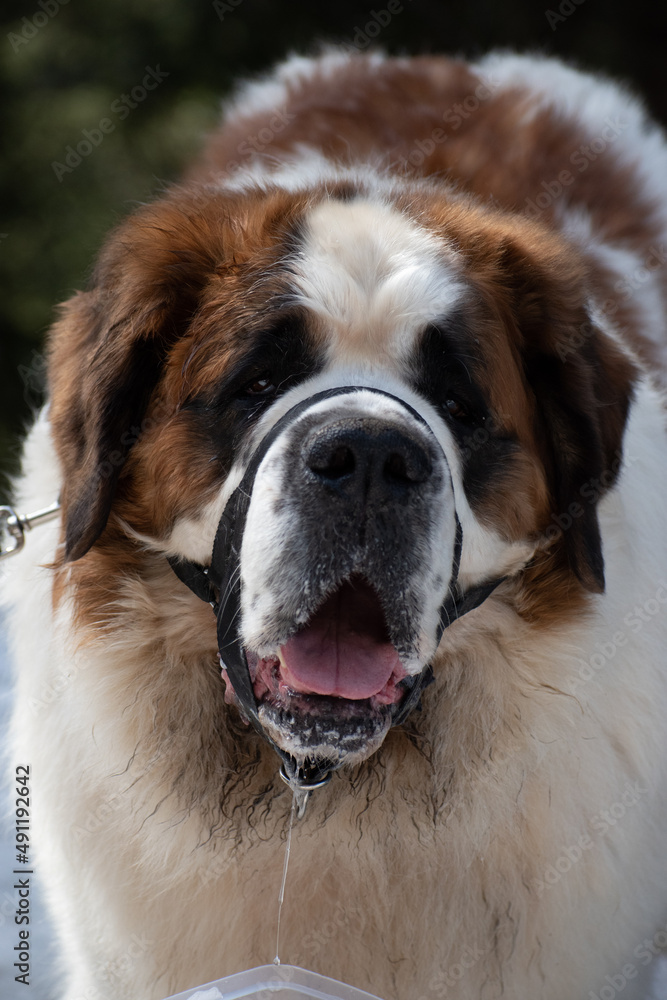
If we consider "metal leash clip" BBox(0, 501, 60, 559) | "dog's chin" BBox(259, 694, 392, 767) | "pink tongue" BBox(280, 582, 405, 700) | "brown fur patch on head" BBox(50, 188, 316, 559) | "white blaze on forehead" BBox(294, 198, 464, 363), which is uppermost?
"white blaze on forehead" BBox(294, 198, 464, 363)

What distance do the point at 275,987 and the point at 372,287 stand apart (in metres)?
1.29

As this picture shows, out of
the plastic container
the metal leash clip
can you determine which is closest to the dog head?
the metal leash clip

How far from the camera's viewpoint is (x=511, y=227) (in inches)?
84.2

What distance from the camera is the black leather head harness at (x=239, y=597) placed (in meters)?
1.70

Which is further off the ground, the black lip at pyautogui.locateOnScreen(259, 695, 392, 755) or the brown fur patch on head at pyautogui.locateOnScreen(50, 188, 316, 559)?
the brown fur patch on head at pyautogui.locateOnScreen(50, 188, 316, 559)

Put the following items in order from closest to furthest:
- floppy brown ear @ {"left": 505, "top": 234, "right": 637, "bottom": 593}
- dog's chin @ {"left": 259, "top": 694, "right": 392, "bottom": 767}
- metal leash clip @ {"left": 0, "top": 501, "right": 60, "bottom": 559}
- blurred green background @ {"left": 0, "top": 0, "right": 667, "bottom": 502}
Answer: dog's chin @ {"left": 259, "top": 694, "right": 392, "bottom": 767} → floppy brown ear @ {"left": 505, "top": 234, "right": 637, "bottom": 593} → metal leash clip @ {"left": 0, "top": 501, "right": 60, "bottom": 559} → blurred green background @ {"left": 0, "top": 0, "right": 667, "bottom": 502}

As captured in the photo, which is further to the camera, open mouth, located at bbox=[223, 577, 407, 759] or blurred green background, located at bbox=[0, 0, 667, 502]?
blurred green background, located at bbox=[0, 0, 667, 502]

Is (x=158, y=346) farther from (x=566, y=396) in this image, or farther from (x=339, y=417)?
(x=566, y=396)

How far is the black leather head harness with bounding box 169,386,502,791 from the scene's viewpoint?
1.70 m

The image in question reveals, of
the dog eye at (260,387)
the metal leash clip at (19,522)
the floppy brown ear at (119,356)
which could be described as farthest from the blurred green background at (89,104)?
the dog eye at (260,387)

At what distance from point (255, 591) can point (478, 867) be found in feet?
2.77

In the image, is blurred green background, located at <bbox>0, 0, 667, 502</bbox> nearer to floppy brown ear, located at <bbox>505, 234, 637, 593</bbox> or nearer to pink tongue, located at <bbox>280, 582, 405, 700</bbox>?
floppy brown ear, located at <bbox>505, 234, 637, 593</bbox>

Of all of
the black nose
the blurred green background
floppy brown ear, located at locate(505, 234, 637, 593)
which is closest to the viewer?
the black nose

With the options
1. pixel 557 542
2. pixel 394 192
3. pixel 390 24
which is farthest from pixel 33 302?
pixel 557 542
